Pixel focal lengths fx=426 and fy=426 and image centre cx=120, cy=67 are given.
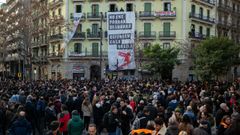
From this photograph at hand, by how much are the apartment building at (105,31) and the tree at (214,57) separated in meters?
14.4

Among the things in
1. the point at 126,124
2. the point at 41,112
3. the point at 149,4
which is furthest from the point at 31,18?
the point at 126,124

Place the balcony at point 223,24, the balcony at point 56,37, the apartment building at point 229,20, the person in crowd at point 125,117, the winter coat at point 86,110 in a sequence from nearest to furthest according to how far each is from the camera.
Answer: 1. the person in crowd at point 125,117
2. the winter coat at point 86,110
3. the balcony at point 56,37
4. the balcony at point 223,24
5. the apartment building at point 229,20

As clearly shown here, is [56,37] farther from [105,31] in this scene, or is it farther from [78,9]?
[105,31]

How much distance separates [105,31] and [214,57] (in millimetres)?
20889

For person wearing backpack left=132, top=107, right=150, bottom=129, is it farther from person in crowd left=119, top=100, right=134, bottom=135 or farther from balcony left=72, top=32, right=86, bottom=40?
balcony left=72, top=32, right=86, bottom=40

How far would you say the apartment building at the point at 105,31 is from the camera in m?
56.7

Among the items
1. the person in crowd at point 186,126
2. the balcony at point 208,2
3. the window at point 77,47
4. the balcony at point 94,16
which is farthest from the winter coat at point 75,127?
the balcony at point 208,2

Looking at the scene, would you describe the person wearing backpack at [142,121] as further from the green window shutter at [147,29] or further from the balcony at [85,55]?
the green window shutter at [147,29]

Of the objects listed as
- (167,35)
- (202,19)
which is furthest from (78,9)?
(202,19)

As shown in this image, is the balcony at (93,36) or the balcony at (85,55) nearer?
the balcony at (85,55)

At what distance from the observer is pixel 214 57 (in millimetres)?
40281

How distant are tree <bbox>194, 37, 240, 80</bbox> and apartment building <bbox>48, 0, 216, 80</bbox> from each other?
14405mm

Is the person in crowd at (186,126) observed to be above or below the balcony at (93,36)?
below

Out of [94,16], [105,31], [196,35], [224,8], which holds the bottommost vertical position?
[196,35]
